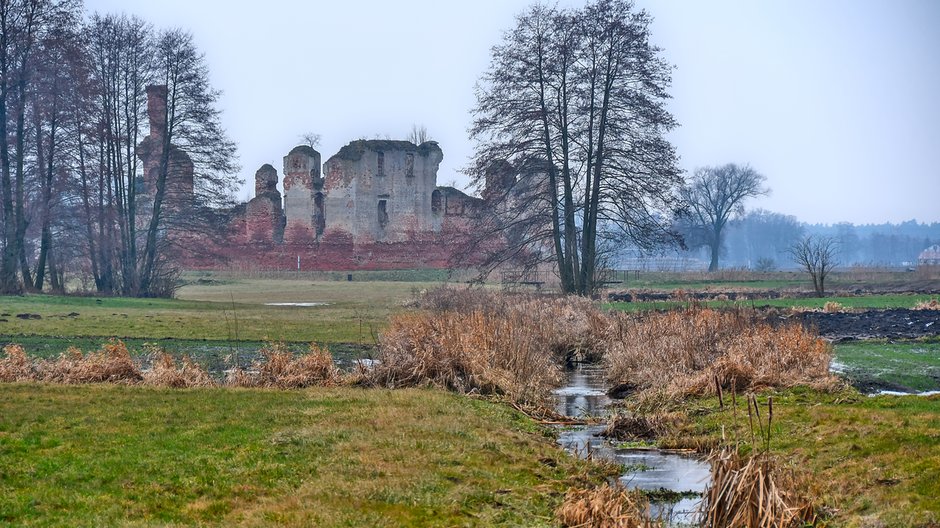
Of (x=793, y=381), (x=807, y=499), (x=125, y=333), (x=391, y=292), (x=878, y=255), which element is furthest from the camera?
(x=878, y=255)

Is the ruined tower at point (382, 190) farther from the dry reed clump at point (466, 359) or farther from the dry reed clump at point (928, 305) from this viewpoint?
the dry reed clump at point (466, 359)

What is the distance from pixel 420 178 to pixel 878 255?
470 feet

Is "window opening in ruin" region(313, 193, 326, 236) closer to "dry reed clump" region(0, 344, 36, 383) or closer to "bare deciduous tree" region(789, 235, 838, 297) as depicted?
"bare deciduous tree" region(789, 235, 838, 297)

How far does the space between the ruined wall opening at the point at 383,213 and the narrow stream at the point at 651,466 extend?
168 feet

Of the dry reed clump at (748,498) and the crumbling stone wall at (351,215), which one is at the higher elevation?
the crumbling stone wall at (351,215)

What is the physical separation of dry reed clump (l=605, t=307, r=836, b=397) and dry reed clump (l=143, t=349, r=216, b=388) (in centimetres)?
730

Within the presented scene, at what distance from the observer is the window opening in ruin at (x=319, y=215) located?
2633 inches

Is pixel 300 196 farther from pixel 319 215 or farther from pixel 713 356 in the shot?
pixel 713 356

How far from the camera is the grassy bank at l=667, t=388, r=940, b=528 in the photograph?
31.2ft

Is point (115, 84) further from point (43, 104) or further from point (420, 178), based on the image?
point (420, 178)

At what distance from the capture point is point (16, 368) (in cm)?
1641

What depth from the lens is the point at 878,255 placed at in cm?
18900

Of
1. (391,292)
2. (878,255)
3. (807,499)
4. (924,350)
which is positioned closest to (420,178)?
(391,292)

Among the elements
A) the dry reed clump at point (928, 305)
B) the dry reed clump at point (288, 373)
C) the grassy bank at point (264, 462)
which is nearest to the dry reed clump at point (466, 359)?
the dry reed clump at point (288, 373)
